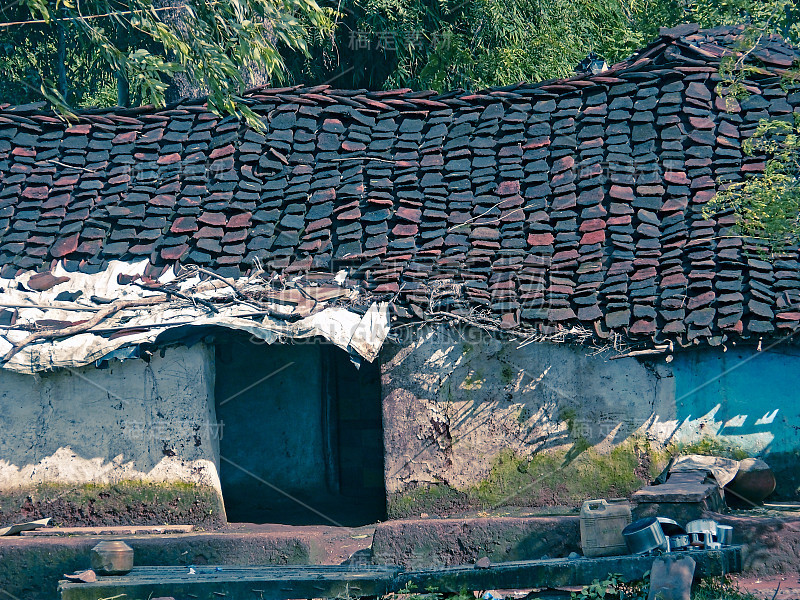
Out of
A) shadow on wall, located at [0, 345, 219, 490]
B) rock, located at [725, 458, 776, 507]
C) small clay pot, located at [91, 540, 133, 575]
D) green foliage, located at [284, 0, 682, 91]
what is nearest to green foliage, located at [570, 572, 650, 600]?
rock, located at [725, 458, 776, 507]

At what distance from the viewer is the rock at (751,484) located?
25.8ft

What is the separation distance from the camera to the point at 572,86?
998cm

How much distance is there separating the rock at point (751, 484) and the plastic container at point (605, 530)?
49.4 inches

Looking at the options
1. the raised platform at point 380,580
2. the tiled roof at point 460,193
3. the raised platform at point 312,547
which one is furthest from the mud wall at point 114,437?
the raised platform at point 380,580

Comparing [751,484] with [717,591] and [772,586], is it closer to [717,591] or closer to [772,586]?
[772,586]

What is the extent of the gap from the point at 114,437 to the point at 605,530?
4511 millimetres

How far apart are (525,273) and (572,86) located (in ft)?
8.20

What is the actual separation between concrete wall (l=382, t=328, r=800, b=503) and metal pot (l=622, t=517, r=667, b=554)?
1287 mm

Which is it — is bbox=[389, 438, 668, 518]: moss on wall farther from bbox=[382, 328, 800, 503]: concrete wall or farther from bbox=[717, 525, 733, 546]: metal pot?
bbox=[717, 525, 733, 546]: metal pot

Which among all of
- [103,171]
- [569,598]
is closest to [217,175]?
[103,171]

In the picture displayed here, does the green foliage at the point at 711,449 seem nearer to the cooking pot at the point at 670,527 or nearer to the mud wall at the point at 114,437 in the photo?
the cooking pot at the point at 670,527

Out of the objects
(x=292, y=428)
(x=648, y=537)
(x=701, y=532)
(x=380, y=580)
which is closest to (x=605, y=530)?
(x=648, y=537)

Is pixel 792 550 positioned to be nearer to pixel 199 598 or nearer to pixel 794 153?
pixel 794 153

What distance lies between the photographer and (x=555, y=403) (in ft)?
27.3
